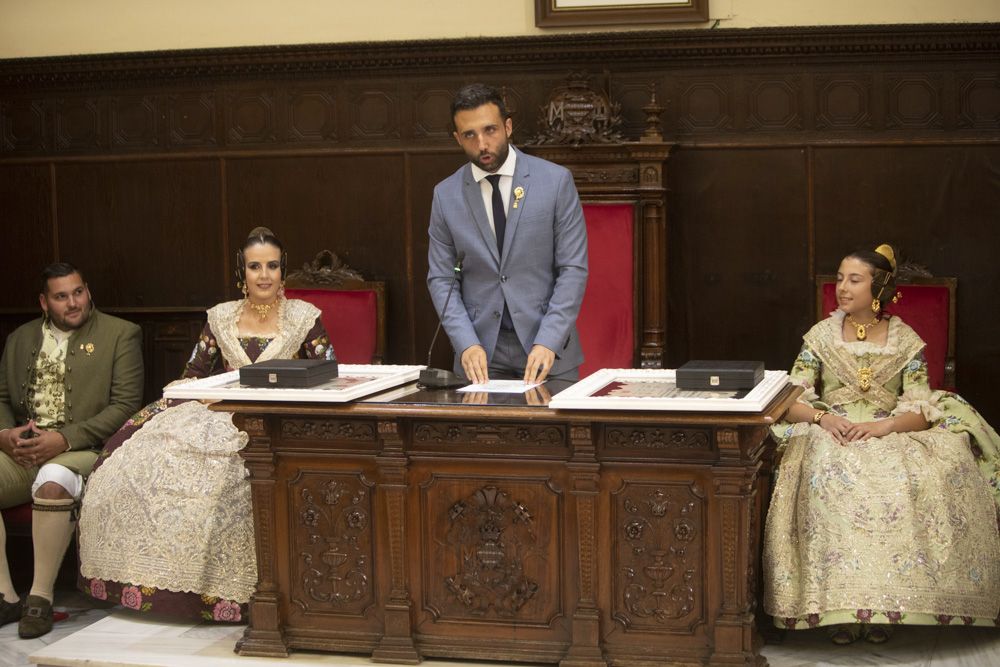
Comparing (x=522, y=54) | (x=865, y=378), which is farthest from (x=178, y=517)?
(x=522, y=54)

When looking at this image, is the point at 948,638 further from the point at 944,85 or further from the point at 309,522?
the point at 944,85

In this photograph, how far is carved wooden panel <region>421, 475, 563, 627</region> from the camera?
11.9 feet

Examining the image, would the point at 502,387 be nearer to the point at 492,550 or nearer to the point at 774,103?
the point at 492,550

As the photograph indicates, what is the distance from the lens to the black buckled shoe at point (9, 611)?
4.59 m

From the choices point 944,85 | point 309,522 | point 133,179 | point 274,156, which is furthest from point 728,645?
point 133,179

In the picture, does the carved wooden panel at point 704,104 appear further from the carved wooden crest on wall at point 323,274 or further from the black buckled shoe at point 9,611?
the black buckled shoe at point 9,611

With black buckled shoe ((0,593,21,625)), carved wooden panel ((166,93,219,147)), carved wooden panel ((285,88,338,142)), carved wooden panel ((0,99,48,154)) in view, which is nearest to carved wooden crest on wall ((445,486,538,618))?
black buckled shoe ((0,593,21,625))

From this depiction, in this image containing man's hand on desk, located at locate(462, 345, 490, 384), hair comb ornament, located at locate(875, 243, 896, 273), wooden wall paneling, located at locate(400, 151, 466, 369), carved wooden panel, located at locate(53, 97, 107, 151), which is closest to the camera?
man's hand on desk, located at locate(462, 345, 490, 384)

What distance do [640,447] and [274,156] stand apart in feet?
9.75

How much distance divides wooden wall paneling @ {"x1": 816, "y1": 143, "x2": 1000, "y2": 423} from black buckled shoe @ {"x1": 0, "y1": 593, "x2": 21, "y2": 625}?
11.5ft

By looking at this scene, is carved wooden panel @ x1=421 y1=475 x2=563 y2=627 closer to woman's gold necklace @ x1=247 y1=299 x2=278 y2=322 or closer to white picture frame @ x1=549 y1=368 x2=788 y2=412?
white picture frame @ x1=549 y1=368 x2=788 y2=412

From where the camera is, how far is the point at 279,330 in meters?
4.80

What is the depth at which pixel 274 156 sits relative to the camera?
588cm

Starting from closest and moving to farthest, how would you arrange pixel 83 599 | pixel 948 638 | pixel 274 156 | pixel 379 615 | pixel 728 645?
pixel 728 645 < pixel 379 615 < pixel 948 638 < pixel 83 599 < pixel 274 156
